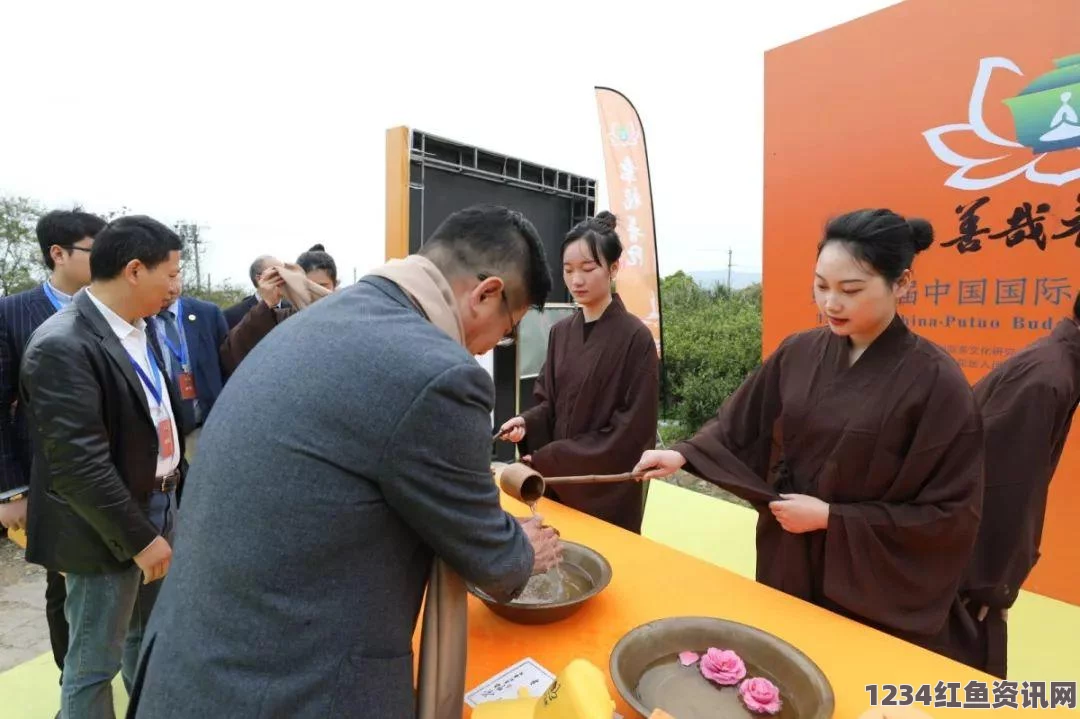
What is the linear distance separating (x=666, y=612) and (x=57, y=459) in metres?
1.72

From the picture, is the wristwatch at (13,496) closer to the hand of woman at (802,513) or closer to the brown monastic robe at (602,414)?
the brown monastic robe at (602,414)

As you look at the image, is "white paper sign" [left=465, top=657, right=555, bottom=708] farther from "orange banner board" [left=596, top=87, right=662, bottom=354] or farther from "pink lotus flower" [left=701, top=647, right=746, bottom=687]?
"orange banner board" [left=596, top=87, right=662, bottom=354]

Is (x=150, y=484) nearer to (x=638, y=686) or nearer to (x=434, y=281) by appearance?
(x=434, y=281)

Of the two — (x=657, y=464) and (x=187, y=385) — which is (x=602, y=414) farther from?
(x=187, y=385)

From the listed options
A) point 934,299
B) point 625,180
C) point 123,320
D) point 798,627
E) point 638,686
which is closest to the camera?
point 638,686

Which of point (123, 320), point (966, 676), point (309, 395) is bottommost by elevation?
point (966, 676)

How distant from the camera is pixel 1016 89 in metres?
3.32

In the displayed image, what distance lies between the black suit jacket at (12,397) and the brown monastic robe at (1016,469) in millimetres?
3488

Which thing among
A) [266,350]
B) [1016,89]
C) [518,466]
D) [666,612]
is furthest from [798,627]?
[1016,89]

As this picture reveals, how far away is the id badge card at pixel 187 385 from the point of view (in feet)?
10.4

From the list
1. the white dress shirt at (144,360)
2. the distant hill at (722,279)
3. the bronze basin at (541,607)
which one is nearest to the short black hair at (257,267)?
the white dress shirt at (144,360)

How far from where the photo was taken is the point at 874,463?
1621 millimetres

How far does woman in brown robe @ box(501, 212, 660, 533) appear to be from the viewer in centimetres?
255

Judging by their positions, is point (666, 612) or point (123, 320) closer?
point (666, 612)
